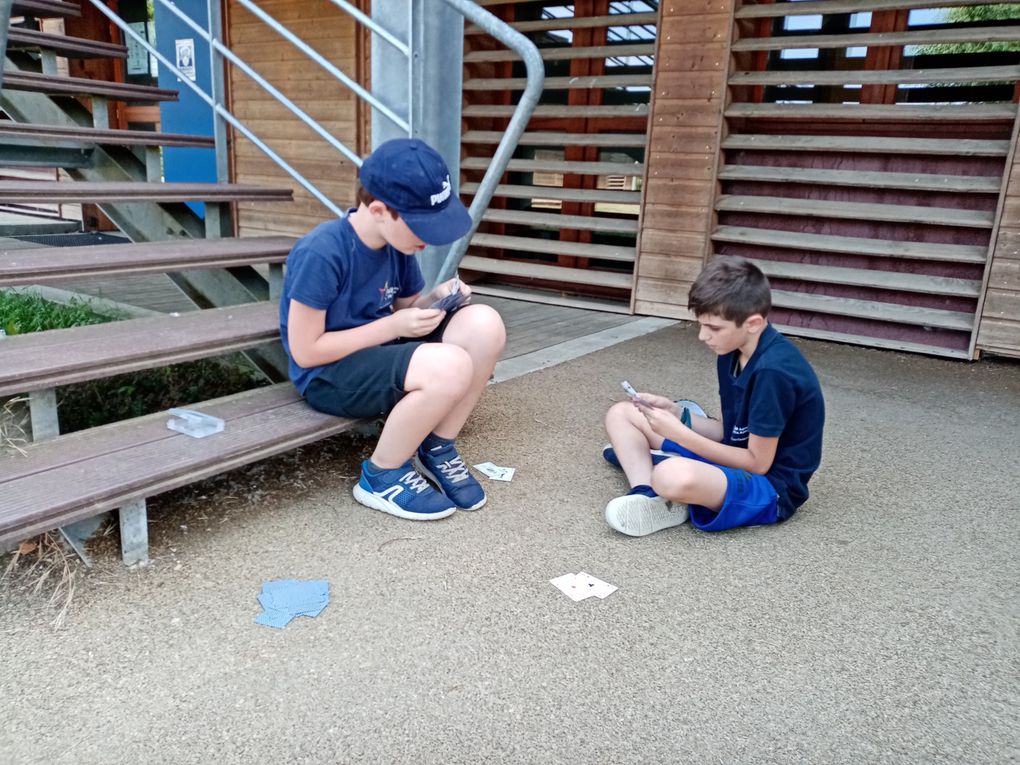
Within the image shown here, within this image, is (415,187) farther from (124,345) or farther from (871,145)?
(871,145)

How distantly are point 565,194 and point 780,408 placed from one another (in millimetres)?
4021

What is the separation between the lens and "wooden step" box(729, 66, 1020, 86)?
171 inches

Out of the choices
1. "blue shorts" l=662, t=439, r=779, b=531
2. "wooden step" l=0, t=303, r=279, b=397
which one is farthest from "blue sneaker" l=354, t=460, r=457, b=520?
"blue shorts" l=662, t=439, r=779, b=531

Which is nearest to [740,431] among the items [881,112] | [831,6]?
[881,112]

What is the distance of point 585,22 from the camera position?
18.5ft

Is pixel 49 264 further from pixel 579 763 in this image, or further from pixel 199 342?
pixel 579 763

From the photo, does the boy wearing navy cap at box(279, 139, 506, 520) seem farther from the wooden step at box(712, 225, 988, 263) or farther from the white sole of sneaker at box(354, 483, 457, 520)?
the wooden step at box(712, 225, 988, 263)

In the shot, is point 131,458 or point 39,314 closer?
point 131,458

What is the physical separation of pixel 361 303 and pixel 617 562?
3.41 ft

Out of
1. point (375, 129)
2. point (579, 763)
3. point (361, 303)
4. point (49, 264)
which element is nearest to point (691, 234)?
point (375, 129)

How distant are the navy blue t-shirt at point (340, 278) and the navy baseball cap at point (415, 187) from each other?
185 millimetres

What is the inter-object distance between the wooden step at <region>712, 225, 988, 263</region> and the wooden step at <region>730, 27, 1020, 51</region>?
3.56ft

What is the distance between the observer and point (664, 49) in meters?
5.23

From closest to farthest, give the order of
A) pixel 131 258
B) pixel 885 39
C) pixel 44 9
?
pixel 131 258, pixel 44 9, pixel 885 39
